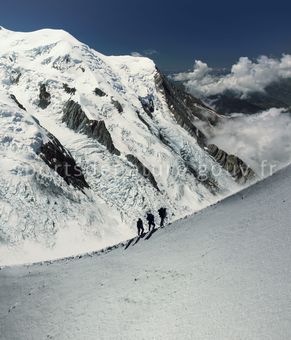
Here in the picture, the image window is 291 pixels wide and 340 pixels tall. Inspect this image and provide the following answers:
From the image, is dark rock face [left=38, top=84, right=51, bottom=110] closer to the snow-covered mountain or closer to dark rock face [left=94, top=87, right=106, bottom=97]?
the snow-covered mountain

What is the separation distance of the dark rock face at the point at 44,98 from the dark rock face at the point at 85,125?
5229 millimetres

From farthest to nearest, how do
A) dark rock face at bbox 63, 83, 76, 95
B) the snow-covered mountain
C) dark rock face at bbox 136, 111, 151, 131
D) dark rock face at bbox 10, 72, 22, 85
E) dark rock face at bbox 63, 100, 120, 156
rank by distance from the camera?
dark rock face at bbox 136, 111, 151, 131
dark rock face at bbox 10, 72, 22, 85
dark rock face at bbox 63, 83, 76, 95
dark rock face at bbox 63, 100, 120, 156
the snow-covered mountain

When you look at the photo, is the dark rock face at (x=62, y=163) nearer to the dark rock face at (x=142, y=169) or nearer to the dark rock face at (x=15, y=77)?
the dark rock face at (x=142, y=169)


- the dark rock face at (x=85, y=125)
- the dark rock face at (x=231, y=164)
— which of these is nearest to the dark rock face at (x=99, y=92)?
the dark rock face at (x=85, y=125)

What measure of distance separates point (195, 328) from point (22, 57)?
11630 cm

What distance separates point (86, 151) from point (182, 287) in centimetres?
7450

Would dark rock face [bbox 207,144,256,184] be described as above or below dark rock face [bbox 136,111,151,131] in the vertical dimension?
below

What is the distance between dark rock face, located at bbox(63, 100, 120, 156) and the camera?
96438 mm

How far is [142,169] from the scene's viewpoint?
94562 mm

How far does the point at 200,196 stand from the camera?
10281 centimetres

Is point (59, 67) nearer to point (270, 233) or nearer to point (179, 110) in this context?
point (179, 110)

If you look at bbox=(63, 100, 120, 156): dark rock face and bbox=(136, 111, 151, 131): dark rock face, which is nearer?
bbox=(63, 100, 120, 156): dark rock face

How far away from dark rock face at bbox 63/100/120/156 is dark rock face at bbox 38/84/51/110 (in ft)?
17.2

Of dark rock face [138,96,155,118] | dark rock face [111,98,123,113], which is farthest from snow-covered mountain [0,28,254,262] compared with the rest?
dark rock face [138,96,155,118]
